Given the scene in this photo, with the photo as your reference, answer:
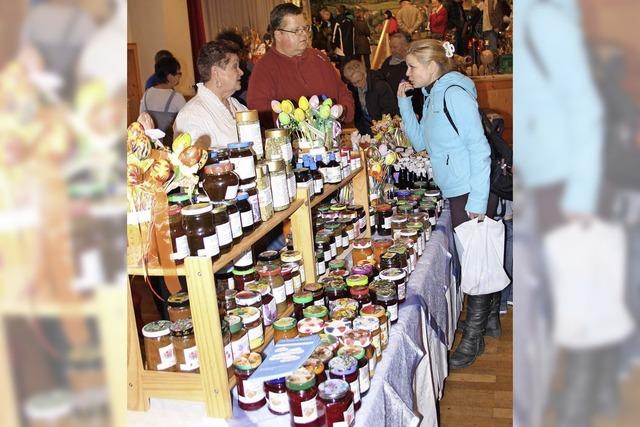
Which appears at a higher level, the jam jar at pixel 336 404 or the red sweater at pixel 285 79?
the red sweater at pixel 285 79

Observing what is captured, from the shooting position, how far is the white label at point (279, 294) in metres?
1.79

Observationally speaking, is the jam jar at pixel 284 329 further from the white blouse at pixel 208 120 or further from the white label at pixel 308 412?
the white blouse at pixel 208 120

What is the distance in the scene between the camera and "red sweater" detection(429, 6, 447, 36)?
9055 millimetres

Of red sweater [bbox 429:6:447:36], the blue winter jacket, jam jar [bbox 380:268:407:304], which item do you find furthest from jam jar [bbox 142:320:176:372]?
red sweater [bbox 429:6:447:36]

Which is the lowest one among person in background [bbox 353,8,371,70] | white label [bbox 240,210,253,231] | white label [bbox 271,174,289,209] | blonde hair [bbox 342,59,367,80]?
white label [bbox 240,210,253,231]

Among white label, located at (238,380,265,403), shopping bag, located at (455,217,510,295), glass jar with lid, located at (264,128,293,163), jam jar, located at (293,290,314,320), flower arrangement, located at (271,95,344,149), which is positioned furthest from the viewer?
shopping bag, located at (455,217,510,295)

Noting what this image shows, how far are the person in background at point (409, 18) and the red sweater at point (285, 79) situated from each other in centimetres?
677

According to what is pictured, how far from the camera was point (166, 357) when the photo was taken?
1453 millimetres

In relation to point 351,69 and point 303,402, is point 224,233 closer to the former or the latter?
point 303,402

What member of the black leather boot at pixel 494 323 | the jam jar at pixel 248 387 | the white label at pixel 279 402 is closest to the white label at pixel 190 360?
the jam jar at pixel 248 387

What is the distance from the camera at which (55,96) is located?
0.28 meters

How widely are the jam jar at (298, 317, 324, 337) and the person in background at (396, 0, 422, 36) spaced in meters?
8.57

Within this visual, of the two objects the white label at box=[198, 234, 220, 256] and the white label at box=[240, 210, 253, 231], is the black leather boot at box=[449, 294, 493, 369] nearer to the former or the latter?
the white label at box=[240, 210, 253, 231]

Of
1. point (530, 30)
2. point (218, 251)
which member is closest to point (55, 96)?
point (530, 30)
